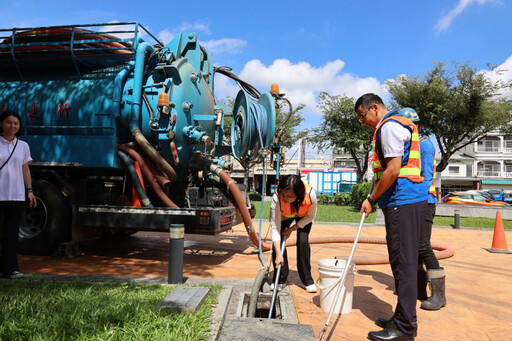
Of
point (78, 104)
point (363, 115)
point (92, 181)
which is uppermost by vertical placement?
point (78, 104)

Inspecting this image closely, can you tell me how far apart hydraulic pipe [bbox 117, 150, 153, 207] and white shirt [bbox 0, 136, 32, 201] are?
1363 millimetres

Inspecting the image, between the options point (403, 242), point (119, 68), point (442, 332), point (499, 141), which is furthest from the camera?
point (499, 141)

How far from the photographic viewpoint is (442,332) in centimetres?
310

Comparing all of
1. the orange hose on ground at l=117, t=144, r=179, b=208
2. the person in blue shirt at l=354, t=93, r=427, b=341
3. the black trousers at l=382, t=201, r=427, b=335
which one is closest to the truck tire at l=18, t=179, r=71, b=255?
the orange hose on ground at l=117, t=144, r=179, b=208

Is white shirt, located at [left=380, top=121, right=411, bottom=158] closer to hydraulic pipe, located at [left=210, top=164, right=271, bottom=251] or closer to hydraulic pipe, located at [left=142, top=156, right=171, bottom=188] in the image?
hydraulic pipe, located at [left=210, top=164, right=271, bottom=251]

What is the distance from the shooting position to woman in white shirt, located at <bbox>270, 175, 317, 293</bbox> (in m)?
3.71

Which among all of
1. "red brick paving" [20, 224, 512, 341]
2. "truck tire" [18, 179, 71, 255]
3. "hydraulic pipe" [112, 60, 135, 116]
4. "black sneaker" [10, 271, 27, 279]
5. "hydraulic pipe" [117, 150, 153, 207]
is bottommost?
"red brick paving" [20, 224, 512, 341]

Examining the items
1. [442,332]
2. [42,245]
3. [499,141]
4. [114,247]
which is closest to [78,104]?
[42,245]

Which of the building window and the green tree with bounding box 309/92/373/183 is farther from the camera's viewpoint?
the building window

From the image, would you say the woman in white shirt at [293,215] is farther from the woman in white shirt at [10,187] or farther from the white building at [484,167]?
the white building at [484,167]

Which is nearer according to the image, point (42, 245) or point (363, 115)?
point (363, 115)

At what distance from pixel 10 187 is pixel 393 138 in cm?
402

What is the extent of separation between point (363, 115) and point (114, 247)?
555 cm

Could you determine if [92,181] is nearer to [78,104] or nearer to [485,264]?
[78,104]
